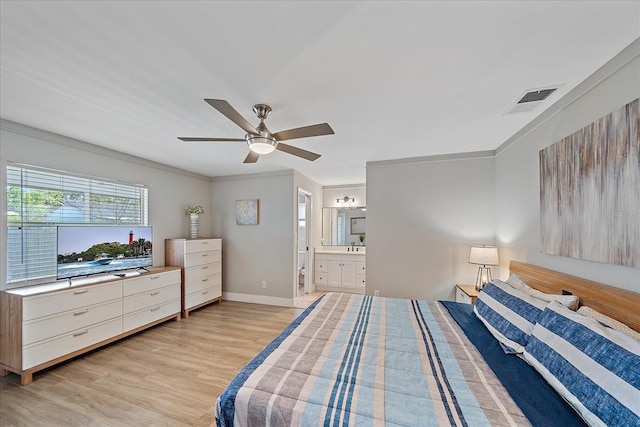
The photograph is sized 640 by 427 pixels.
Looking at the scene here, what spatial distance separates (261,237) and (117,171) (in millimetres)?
2339

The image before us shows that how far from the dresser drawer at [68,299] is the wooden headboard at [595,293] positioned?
14.3ft

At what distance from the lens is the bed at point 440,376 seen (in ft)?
3.14

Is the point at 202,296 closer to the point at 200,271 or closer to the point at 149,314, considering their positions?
the point at 200,271

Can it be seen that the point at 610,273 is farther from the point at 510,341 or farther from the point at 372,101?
the point at 372,101

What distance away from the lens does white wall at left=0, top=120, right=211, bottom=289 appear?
7.97 ft

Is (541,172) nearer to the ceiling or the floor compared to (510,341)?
nearer to the ceiling

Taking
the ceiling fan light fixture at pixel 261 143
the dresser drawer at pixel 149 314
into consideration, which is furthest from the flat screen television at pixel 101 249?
the ceiling fan light fixture at pixel 261 143

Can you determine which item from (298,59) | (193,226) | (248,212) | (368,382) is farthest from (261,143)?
(193,226)

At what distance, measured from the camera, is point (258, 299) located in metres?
4.57

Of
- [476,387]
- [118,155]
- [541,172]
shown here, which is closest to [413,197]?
[541,172]

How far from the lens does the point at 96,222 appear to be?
3.16m

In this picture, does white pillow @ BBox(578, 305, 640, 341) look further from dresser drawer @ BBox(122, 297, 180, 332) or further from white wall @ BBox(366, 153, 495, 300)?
dresser drawer @ BBox(122, 297, 180, 332)

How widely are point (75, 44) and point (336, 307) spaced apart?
2534mm

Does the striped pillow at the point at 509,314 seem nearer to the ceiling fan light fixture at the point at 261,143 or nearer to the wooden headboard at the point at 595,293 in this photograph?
the wooden headboard at the point at 595,293
